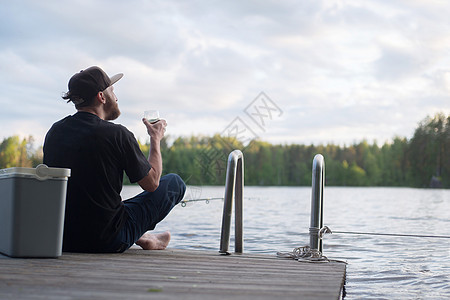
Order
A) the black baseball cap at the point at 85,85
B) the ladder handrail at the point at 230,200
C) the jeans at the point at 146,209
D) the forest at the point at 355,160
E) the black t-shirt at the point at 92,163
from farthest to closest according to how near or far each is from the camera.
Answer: the forest at the point at 355,160
the ladder handrail at the point at 230,200
the jeans at the point at 146,209
the black baseball cap at the point at 85,85
the black t-shirt at the point at 92,163

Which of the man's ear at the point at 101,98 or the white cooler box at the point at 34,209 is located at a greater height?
the man's ear at the point at 101,98

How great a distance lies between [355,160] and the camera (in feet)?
296

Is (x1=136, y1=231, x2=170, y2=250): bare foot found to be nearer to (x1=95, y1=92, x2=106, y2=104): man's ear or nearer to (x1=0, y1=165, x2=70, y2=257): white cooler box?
(x1=0, y1=165, x2=70, y2=257): white cooler box

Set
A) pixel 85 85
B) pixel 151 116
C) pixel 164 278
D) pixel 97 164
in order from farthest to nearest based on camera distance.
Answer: pixel 151 116 → pixel 85 85 → pixel 97 164 → pixel 164 278

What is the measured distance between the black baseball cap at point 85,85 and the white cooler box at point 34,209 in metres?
0.57

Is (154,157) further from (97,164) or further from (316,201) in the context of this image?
(316,201)

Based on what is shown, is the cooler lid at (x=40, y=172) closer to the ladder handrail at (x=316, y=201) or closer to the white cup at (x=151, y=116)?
the white cup at (x=151, y=116)

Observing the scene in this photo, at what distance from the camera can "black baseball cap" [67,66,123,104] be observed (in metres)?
3.19

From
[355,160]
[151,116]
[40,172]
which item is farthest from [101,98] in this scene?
[355,160]

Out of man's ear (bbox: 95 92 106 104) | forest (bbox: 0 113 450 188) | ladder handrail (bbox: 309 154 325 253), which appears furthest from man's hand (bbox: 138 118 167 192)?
forest (bbox: 0 113 450 188)

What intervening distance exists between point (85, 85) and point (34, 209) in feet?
2.80

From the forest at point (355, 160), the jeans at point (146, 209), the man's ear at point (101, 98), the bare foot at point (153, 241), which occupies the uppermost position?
the forest at point (355, 160)

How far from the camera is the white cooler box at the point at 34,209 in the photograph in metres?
2.83

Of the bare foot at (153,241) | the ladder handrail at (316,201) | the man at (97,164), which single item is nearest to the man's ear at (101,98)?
the man at (97,164)
